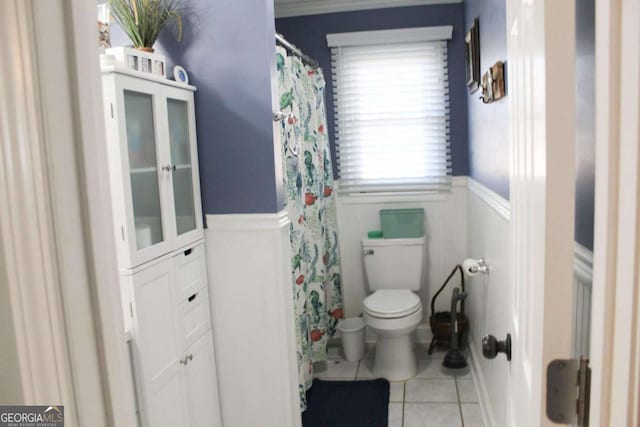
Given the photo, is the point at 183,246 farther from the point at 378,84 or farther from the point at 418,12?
the point at 418,12

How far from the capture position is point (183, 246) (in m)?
2.06

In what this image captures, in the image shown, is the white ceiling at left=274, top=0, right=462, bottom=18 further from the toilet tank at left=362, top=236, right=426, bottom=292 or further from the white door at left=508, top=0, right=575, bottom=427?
the white door at left=508, top=0, right=575, bottom=427

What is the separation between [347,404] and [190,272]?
4.30ft

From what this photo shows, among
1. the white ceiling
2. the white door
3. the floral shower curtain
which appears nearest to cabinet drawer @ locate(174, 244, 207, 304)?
the floral shower curtain

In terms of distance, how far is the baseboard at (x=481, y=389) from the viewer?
98.1 inches

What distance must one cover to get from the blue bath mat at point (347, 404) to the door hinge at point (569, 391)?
2.05 m

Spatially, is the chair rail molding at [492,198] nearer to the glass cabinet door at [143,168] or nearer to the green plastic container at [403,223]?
the green plastic container at [403,223]

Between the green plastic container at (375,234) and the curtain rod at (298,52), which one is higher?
the curtain rod at (298,52)

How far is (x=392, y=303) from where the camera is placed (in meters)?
3.14

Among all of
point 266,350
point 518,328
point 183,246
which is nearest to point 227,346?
point 266,350

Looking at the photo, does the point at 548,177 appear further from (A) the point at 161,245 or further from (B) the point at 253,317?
(B) the point at 253,317

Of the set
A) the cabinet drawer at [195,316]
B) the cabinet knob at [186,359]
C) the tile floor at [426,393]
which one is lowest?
the tile floor at [426,393]

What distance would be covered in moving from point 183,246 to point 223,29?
3.04 feet

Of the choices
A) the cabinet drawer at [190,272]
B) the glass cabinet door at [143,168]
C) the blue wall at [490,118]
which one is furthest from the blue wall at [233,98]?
the blue wall at [490,118]
